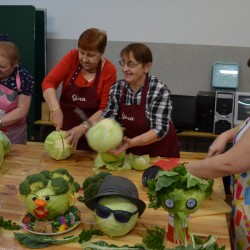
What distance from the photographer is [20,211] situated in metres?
1.93

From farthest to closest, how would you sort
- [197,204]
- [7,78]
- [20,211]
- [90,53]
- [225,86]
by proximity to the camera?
[225,86], [7,78], [90,53], [20,211], [197,204]

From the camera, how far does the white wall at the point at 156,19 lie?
518 centimetres

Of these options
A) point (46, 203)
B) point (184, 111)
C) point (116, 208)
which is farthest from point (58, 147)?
point (184, 111)


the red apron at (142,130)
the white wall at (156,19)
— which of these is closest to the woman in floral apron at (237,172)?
the red apron at (142,130)

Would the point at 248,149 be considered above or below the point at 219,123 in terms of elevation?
above

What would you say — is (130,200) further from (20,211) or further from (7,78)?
(7,78)

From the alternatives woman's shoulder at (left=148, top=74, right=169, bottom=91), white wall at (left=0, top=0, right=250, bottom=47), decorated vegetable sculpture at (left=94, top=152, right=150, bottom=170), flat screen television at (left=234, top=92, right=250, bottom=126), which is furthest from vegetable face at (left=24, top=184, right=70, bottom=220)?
white wall at (left=0, top=0, right=250, bottom=47)

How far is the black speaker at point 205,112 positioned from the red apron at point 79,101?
210 centimetres

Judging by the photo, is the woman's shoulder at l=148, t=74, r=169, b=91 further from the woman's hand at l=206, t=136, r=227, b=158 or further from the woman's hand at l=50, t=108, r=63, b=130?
the woman's hand at l=50, t=108, r=63, b=130

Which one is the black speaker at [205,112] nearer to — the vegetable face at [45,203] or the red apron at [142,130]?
the red apron at [142,130]

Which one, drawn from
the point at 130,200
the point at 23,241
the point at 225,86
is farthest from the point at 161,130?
the point at 225,86

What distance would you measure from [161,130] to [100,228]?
1145 millimetres

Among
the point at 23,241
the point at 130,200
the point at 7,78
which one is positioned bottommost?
the point at 23,241

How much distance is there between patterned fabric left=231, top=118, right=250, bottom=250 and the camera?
6.32 feet
